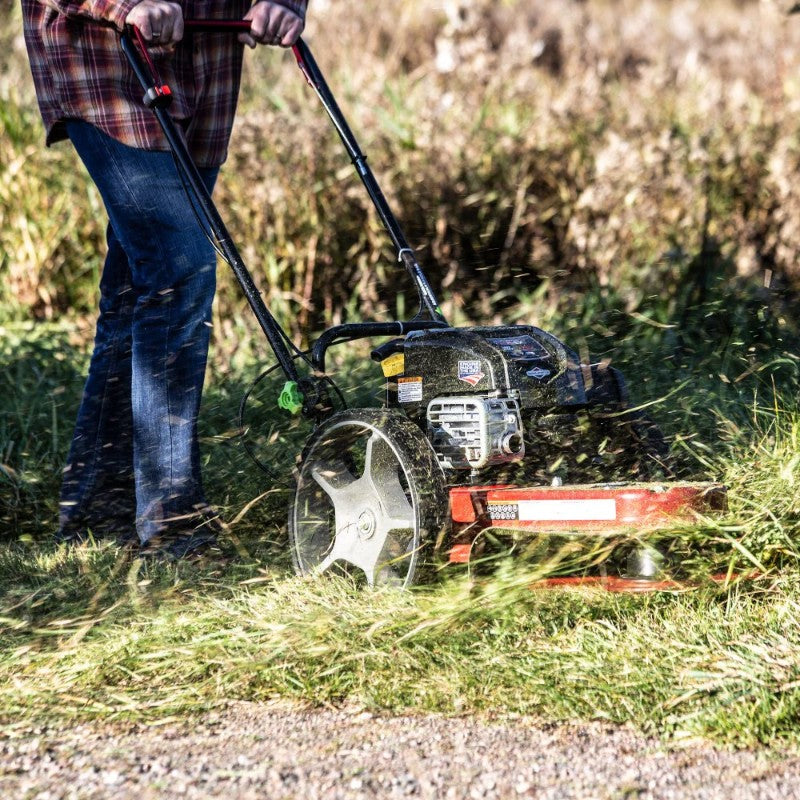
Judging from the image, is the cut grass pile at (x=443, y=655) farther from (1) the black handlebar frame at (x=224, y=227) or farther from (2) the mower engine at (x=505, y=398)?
(1) the black handlebar frame at (x=224, y=227)

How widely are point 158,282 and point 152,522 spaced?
2.05 feet

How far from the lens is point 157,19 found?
2.95m

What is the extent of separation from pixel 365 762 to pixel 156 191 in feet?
5.51

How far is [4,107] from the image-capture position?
19.6 ft

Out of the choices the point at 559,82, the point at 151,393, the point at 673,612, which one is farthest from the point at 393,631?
the point at 559,82

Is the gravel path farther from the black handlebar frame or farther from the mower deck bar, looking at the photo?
the black handlebar frame

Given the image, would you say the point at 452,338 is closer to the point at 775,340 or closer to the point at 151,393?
the point at 151,393

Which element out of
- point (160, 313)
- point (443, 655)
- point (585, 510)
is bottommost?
point (443, 655)

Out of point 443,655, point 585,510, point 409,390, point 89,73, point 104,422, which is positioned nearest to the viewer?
point 443,655

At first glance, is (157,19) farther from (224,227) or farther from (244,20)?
(224,227)

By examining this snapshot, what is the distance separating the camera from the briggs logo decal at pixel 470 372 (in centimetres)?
290

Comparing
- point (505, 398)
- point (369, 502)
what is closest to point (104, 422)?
point (369, 502)

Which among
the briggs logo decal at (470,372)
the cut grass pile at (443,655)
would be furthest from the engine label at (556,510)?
the briggs logo decal at (470,372)

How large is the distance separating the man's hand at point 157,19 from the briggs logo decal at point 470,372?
1066mm
